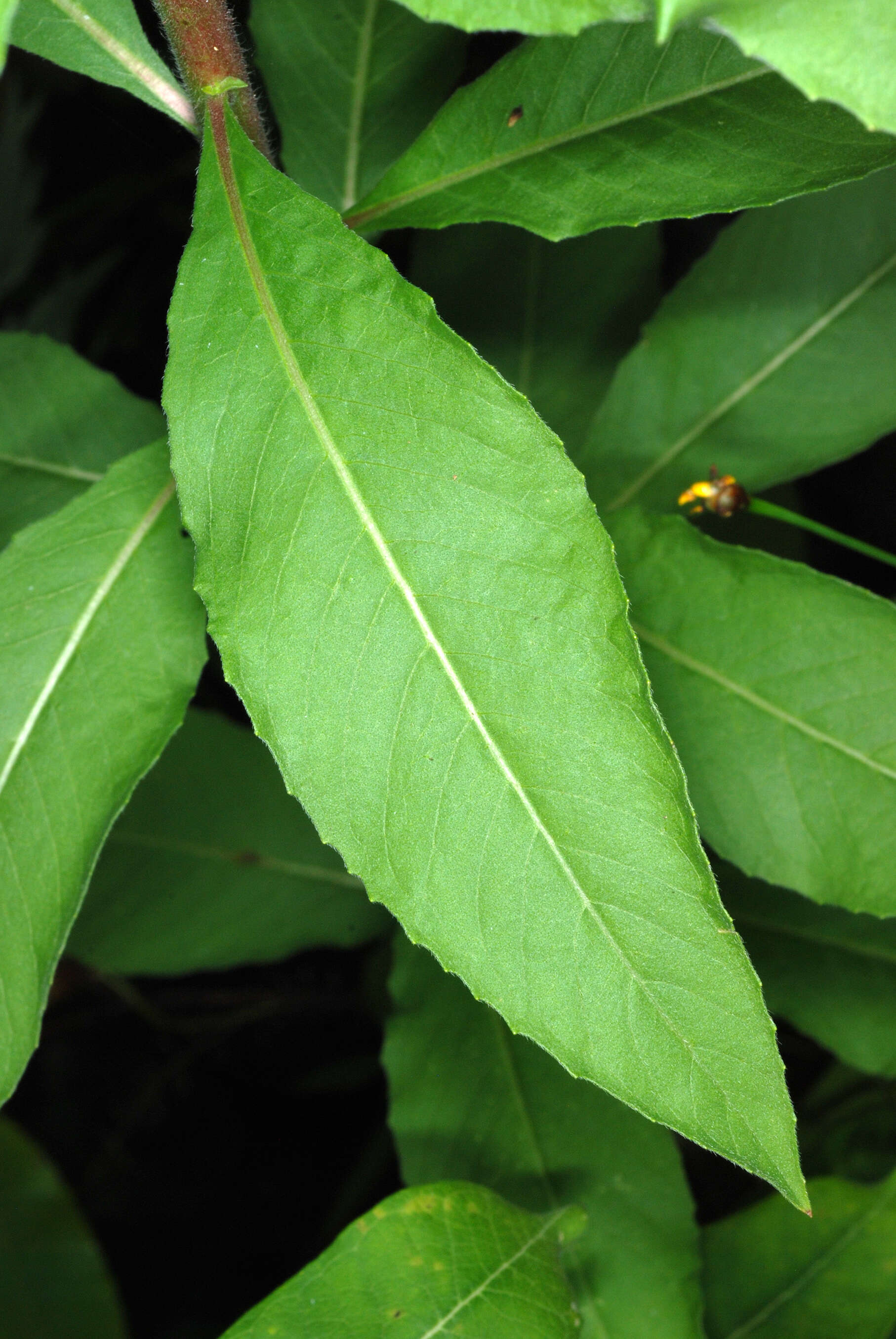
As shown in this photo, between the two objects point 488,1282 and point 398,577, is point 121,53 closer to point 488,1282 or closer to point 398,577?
point 398,577

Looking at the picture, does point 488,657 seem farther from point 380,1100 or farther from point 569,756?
point 380,1100

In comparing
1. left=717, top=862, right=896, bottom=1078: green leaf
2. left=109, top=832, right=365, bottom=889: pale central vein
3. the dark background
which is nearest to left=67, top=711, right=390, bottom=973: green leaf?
left=109, top=832, right=365, bottom=889: pale central vein

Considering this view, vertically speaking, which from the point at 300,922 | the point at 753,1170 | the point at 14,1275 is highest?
the point at 753,1170

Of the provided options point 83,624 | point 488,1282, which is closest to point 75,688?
point 83,624

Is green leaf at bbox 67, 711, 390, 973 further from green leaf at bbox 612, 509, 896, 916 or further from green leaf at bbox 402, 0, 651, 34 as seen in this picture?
green leaf at bbox 402, 0, 651, 34

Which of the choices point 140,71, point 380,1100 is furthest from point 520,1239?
point 140,71

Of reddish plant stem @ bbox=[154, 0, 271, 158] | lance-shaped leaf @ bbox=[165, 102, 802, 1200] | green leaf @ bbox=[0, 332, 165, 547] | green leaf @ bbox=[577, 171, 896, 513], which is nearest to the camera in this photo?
lance-shaped leaf @ bbox=[165, 102, 802, 1200]
